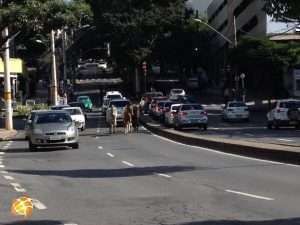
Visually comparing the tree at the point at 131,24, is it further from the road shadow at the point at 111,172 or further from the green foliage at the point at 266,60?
the road shadow at the point at 111,172

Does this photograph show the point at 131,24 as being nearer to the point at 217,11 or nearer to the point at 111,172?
the point at 217,11

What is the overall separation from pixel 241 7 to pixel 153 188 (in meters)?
85.9

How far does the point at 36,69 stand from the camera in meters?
117

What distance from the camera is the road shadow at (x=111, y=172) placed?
65.3ft

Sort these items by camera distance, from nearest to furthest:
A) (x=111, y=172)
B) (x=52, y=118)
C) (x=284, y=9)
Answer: (x=284, y=9) → (x=111, y=172) → (x=52, y=118)

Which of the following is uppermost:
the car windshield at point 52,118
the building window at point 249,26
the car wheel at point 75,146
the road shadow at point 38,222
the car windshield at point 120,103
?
the building window at point 249,26

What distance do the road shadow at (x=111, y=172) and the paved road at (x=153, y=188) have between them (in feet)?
0.08

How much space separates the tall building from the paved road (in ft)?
165

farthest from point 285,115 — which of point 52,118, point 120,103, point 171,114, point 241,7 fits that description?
point 241,7

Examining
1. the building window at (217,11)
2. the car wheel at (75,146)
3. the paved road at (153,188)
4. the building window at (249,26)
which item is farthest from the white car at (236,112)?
the building window at (217,11)

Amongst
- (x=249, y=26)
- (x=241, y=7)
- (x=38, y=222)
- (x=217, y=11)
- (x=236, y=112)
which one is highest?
(x=217, y=11)

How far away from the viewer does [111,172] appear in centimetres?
2080

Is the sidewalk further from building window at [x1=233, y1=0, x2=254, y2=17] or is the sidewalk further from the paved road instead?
building window at [x1=233, y1=0, x2=254, y2=17]

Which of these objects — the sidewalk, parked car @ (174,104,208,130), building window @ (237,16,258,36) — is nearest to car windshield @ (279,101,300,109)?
parked car @ (174,104,208,130)
